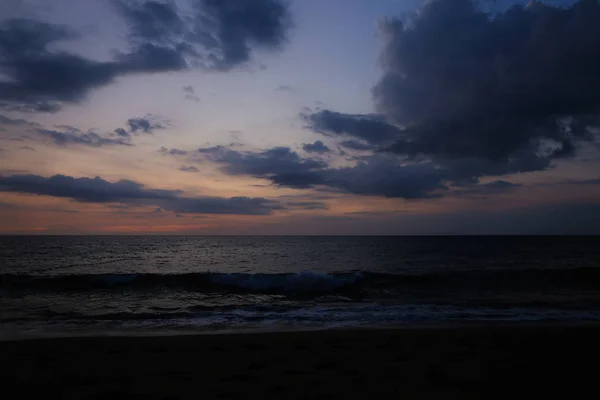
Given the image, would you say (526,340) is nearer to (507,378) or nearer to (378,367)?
(507,378)

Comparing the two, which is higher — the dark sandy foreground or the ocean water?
the dark sandy foreground

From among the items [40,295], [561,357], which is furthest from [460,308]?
[40,295]

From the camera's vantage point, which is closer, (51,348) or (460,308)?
(51,348)

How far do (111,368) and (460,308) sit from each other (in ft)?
39.8

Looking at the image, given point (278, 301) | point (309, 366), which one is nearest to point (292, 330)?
point (309, 366)

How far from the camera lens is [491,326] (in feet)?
34.9

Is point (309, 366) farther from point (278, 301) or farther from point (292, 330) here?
point (278, 301)

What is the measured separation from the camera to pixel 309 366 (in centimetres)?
646

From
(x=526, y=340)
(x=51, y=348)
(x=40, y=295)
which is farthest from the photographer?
(x=40, y=295)

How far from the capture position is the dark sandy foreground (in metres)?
5.26

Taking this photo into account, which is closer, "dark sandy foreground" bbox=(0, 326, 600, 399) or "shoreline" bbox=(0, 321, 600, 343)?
"dark sandy foreground" bbox=(0, 326, 600, 399)

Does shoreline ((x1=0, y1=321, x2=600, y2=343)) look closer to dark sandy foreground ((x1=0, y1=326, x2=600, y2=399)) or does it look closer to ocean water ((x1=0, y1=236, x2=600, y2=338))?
ocean water ((x1=0, y1=236, x2=600, y2=338))

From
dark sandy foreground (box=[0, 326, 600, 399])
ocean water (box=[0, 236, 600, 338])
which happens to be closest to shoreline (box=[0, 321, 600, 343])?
ocean water (box=[0, 236, 600, 338])

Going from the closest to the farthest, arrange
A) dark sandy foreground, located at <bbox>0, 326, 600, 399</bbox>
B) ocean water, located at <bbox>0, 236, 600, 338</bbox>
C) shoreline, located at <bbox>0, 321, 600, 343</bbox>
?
dark sandy foreground, located at <bbox>0, 326, 600, 399</bbox> < shoreline, located at <bbox>0, 321, 600, 343</bbox> < ocean water, located at <bbox>0, 236, 600, 338</bbox>
